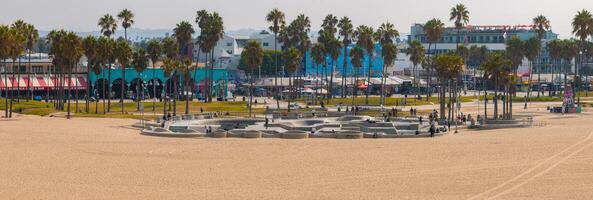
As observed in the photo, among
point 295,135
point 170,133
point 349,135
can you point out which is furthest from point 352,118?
point 170,133

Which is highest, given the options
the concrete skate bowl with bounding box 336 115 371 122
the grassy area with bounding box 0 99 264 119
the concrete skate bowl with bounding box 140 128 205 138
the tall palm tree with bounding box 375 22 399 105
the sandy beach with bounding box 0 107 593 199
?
the tall palm tree with bounding box 375 22 399 105

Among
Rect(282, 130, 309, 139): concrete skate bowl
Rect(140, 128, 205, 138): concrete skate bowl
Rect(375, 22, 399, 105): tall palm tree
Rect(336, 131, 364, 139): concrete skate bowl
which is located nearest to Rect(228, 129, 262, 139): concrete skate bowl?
Rect(282, 130, 309, 139): concrete skate bowl

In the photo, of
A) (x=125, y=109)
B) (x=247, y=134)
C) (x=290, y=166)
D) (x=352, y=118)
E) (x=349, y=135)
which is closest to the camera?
(x=290, y=166)

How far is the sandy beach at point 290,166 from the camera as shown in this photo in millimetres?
49125

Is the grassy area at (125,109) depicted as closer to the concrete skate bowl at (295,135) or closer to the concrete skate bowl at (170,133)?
the concrete skate bowl at (170,133)

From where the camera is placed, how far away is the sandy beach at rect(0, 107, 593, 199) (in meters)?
49.1

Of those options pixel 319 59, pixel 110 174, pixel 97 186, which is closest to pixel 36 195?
pixel 97 186

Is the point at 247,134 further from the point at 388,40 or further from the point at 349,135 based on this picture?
the point at 388,40

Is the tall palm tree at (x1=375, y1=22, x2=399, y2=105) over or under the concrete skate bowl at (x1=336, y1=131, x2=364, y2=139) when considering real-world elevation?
over

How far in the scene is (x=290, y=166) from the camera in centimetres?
5953

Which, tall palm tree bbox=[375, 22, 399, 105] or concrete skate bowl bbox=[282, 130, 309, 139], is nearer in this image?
concrete skate bowl bbox=[282, 130, 309, 139]

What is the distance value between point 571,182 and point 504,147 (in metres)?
18.1

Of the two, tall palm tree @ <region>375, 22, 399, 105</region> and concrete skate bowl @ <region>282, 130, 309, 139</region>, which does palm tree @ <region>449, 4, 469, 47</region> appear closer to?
tall palm tree @ <region>375, 22, 399, 105</region>

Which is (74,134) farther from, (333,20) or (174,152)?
(333,20)
